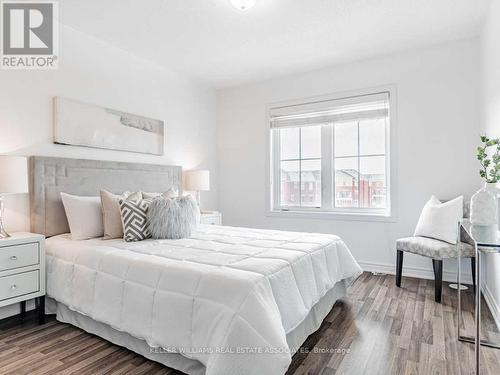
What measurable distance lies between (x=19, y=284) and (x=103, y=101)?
6.25 ft

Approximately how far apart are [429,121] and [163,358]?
3.47 m

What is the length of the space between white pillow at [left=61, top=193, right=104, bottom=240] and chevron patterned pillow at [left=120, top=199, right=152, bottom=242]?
0.91 ft

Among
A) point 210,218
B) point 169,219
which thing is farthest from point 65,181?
point 210,218

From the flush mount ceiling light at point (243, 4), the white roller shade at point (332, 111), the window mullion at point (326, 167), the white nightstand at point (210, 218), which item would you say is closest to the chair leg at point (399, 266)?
the window mullion at point (326, 167)

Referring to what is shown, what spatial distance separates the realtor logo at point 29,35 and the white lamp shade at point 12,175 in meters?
0.90

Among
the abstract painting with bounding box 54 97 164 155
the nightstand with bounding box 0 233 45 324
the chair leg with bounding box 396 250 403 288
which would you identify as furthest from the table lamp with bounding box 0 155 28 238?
the chair leg with bounding box 396 250 403 288

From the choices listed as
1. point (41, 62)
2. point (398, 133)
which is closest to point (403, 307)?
point (398, 133)

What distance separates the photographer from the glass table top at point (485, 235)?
1398 mm

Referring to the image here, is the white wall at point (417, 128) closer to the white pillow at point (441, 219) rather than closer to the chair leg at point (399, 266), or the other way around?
the white pillow at point (441, 219)

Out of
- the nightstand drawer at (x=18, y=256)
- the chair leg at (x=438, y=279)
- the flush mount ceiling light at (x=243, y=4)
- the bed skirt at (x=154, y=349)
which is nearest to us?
the bed skirt at (x=154, y=349)

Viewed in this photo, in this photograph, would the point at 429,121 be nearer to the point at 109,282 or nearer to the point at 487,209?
the point at 487,209

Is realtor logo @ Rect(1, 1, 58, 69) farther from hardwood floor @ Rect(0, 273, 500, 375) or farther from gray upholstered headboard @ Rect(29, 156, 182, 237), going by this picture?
hardwood floor @ Rect(0, 273, 500, 375)

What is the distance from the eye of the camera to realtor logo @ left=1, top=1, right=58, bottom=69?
2562 mm

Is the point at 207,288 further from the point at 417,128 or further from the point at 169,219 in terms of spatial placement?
the point at 417,128
